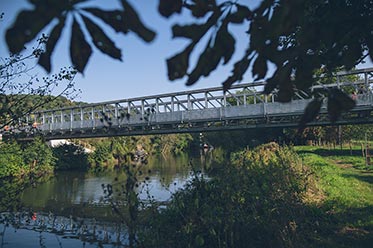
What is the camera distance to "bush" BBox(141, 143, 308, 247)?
502 centimetres

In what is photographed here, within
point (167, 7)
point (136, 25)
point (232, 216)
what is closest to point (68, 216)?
point (232, 216)

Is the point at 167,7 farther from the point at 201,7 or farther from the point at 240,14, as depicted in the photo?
the point at 240,14

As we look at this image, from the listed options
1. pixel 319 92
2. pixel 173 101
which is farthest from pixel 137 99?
pixel 319 92

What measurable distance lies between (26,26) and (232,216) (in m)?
4.49

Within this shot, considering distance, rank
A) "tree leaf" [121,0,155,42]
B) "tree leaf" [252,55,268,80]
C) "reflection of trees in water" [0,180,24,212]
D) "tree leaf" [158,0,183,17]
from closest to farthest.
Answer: "tree leaf" [121,0,155,42] < "tree leaf" [158,0,183,17] < "tree leaf" [252,55,268,80] < "reflection of trees in water" [0,180,24,212]

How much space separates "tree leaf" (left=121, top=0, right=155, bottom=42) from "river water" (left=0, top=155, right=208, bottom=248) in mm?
2824

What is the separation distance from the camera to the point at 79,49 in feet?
3.87

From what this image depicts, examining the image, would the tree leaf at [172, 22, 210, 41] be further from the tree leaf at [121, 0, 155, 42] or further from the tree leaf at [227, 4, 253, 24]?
the tree leaf at [121, 0, 155, 42]

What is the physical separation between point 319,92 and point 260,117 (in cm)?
2495

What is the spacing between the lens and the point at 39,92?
4.77m

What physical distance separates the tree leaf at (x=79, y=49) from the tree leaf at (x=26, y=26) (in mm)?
187

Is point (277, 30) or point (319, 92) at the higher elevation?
point (277, 30)

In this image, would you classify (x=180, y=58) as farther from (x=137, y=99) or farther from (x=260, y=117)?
(x=137, y=99)

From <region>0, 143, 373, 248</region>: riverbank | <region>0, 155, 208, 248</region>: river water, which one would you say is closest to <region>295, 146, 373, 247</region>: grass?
<region>0, 143, 373, 248</region>: riverbank
